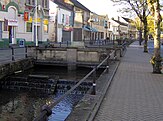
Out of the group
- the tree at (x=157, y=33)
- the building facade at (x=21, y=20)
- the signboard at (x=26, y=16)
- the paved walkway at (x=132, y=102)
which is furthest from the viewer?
the signboard at (x=26, y=16)

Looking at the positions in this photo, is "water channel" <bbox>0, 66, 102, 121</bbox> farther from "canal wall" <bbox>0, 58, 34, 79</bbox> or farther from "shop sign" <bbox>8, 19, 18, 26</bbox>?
"shop sign" <bbox>8, 19, 18, 26</bbox>

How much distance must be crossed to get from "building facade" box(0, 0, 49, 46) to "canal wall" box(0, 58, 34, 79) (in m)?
9.30

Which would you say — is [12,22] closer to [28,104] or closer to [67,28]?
[28,104]

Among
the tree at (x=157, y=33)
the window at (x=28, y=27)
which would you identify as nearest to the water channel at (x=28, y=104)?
the tree at (x=157, y=33)

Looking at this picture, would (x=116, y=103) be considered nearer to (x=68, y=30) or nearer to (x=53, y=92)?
(x=53, y=92)

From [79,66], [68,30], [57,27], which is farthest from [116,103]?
[68,30]

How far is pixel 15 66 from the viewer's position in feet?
67.1

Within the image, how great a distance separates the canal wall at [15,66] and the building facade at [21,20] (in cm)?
Answer: 930

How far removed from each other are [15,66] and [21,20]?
59.1ft

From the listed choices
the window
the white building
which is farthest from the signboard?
the white building

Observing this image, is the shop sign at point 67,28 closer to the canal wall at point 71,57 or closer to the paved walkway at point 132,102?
the canal wall at point 71,57

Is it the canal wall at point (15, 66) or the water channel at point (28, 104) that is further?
the canal wall at point (15, 66)

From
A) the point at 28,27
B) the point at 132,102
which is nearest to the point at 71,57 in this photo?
the point at 28,27

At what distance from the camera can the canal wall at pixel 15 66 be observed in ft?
59.8
